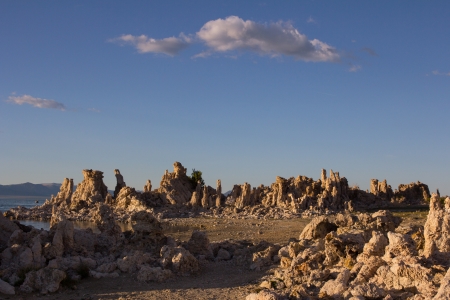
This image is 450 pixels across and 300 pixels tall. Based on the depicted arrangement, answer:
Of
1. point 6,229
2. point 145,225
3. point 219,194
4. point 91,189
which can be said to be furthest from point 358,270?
point 91,189

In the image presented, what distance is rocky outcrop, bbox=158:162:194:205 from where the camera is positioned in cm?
4816

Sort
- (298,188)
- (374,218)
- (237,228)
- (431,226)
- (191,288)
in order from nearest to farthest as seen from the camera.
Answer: (431,226)
(191,288)
(374,218)
(237,228)
(298,188)

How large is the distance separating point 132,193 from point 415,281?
40.6m

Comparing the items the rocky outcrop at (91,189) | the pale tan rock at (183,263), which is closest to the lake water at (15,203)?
the rocky outcrop at (91,189)

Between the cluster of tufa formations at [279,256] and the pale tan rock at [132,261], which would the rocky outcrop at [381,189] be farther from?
the pale tan rock at [132,261]

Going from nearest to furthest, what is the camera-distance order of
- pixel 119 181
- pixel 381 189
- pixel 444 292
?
pixel 444 292, pixel 119 181, pixel 381 189

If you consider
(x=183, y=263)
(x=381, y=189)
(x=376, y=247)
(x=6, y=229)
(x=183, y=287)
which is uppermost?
(x=381, y=189)

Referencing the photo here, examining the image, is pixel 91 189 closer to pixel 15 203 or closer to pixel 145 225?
pixel 145 225

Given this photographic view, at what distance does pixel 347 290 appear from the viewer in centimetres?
1033

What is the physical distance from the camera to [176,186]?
50531 millimetres

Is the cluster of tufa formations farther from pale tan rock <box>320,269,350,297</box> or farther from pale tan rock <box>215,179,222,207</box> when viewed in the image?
pale tan rock <box>215,179,222,207</box>

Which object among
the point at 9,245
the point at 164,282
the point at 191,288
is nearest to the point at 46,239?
the point at 9,245

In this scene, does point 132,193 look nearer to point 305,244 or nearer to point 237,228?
point 237,228

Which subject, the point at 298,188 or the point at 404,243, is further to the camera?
the point at 298,188
